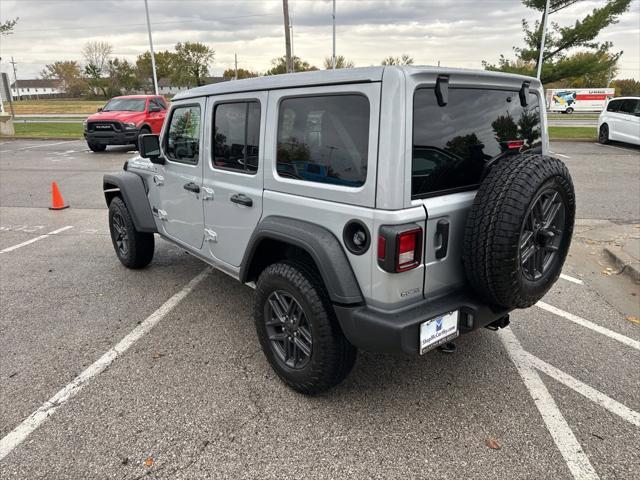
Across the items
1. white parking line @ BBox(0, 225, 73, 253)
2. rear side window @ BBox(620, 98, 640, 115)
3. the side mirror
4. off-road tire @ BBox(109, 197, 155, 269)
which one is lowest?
white parking line @ BBox(0, 225, 73, 253)

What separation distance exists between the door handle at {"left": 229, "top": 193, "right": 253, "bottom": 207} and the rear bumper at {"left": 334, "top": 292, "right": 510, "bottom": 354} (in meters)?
1.01

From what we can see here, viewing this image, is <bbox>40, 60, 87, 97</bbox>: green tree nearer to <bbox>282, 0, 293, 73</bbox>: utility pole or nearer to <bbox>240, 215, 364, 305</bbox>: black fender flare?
<bbox>282, 0, 293, 73</bbox>: utility pole

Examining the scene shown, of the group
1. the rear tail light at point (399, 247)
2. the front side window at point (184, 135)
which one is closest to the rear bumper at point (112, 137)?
the front side window at point (184, 135)

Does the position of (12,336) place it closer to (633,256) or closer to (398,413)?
(398,413)

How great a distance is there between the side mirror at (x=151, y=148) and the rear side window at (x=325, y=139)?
6.00 ft

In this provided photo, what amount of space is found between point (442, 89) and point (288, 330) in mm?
1630

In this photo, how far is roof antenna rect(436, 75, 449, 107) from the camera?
2.25 meters

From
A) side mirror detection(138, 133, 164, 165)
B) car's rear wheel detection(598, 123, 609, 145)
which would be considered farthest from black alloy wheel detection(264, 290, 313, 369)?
car's rear wheel detection(598, 123, 609, 145)

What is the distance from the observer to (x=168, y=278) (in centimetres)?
473

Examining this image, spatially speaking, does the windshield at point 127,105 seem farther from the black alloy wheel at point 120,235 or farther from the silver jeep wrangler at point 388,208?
the silver jeep wrangler at point 388,208

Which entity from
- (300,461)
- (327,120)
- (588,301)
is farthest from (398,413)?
(588,301)

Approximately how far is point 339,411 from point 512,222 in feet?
4.76

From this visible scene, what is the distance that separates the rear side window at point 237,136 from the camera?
294cm

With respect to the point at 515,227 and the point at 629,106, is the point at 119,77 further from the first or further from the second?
the point at 515,227
